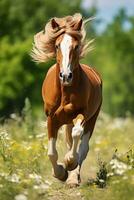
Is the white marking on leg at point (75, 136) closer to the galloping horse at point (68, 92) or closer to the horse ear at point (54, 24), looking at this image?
the galloping horse at point (68, 92)

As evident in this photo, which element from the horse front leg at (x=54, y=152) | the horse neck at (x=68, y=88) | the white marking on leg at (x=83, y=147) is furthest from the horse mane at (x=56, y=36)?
the white marking on leg at (x=83, y=147)

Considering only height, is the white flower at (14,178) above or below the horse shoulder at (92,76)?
below

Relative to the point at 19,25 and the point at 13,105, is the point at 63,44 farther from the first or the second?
the point at 19,25

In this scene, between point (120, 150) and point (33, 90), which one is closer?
point (120, 150)

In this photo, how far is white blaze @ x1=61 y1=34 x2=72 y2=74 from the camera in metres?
11.1

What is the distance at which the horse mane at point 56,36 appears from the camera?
1177cm

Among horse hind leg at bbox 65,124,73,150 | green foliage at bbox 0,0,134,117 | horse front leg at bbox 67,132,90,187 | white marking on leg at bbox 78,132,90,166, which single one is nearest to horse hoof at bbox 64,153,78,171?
horse front leg at bbox 67,132,90,187

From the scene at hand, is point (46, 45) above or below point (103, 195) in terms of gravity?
above

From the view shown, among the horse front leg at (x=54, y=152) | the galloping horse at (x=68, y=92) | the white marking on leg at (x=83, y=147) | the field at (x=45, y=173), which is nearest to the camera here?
the field at (x=45, y=173)

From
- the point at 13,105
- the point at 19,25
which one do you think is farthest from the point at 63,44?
the point at 19,25

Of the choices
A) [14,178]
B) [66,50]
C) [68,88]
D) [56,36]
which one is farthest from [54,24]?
[14,178]

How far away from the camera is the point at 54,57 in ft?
40.7

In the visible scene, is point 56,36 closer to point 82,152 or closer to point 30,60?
point 82,152

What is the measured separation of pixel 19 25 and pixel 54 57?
41631 mm
